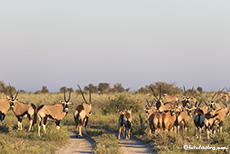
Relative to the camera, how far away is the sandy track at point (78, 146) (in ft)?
40.1

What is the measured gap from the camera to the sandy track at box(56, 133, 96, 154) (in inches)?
481

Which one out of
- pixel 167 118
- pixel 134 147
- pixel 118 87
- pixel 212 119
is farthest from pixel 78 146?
pixel 118 87

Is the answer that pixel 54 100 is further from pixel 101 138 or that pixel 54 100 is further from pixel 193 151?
pixel 193 151

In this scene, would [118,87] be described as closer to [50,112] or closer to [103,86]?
[103,86]

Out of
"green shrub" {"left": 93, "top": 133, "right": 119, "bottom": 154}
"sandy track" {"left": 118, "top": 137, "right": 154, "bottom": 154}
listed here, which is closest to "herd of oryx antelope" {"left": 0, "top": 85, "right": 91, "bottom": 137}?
"green shrub" {"left": 93, "top": 133, "right": 119, "bottom": 154}

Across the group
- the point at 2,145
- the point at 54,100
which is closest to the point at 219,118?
the point at 2,145

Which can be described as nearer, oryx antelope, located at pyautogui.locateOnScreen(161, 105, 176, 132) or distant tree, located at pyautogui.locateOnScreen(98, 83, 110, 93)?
oryx antelope, located at pyautogui.locateOnScreen(161, 105, 176, 132)

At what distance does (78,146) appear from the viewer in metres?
13.2

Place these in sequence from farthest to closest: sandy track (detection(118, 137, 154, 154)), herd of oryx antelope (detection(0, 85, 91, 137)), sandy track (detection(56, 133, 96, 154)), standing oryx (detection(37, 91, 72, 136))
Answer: herd of oryx antelope (detection(0, 85, 91, 137)), standing oryx (detection(37, 91, 72, 136)), sandy track (detection(56, 133, 96, 154)), sandy track (detection(118, 137, 154, 154))

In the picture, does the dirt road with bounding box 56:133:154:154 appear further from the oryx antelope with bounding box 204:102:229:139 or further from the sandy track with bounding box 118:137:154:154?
the oryx antelope with bounding box 204:102:229:139

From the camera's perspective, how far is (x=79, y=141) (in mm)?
14312

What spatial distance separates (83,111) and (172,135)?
4.69 metres

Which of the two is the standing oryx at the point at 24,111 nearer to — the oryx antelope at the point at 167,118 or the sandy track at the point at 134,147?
the sandy track at the point at 134,147

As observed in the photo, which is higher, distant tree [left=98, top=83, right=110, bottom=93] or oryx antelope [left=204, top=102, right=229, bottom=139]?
distant tree [left=98, top=83, right=110, bottom=93]
